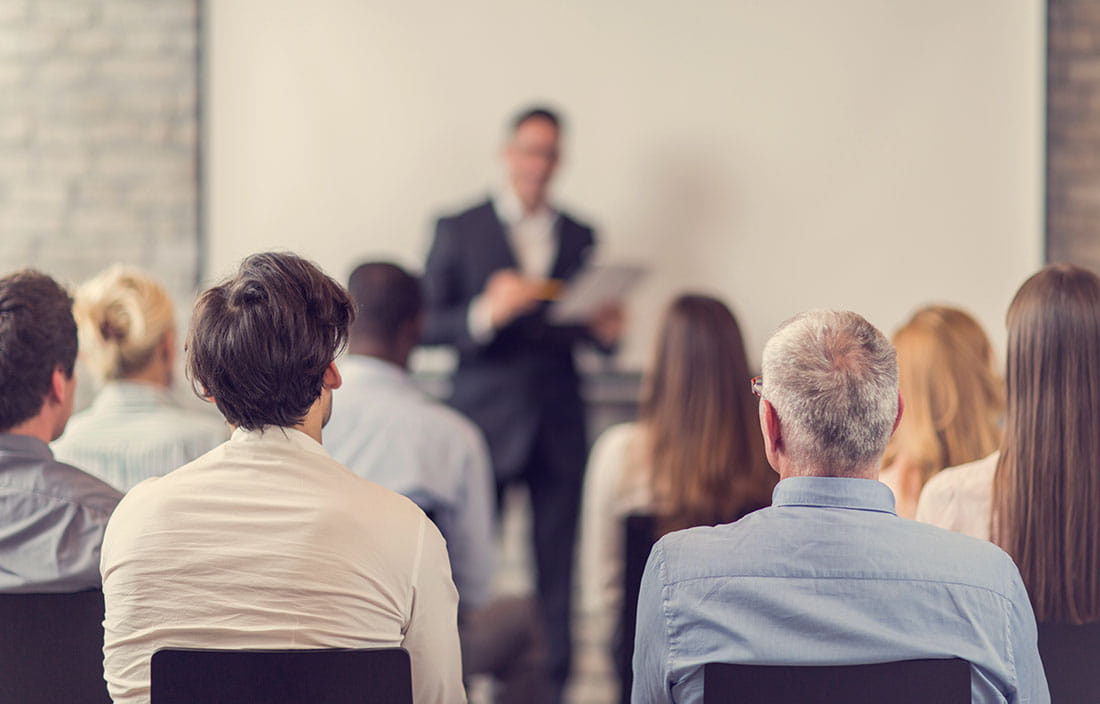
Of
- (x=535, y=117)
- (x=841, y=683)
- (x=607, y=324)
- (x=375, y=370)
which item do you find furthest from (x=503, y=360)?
(x=841, y=683)

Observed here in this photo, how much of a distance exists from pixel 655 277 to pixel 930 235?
99 centimetres

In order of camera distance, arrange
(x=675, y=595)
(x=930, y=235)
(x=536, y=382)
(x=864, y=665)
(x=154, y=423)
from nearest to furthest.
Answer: (x=864, y=665)
(x=675, y=595)
(x=154, y=423)
(x=536, y=382)
(x=930, y=235)

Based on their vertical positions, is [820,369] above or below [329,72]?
below

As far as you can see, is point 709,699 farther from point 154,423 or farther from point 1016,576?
point 154,423

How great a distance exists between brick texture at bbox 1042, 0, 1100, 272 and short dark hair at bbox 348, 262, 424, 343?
8.59 feet

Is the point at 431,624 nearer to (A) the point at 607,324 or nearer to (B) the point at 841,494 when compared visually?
(B) the point at 841,494

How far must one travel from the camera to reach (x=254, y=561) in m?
1.29

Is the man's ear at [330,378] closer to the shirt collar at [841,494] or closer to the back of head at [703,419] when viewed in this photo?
the shirt collar at [841,494]

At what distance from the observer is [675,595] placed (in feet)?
4.17

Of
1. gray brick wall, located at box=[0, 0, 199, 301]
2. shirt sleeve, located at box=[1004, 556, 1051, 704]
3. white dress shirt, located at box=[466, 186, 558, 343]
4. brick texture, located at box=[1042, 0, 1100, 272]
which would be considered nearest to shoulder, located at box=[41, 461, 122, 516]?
shirt sleeve, located at box=[1004, 556, 1051, 704]

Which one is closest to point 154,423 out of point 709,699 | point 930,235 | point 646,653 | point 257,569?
point 257,569

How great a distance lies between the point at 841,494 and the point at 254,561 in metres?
0.69

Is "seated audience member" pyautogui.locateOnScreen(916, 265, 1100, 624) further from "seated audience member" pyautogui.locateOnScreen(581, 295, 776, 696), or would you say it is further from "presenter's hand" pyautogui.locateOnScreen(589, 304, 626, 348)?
"presenter's hand" pyautogui.locateOnScreen(589, 304, 626, 348)

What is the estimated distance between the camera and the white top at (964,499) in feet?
5.79
